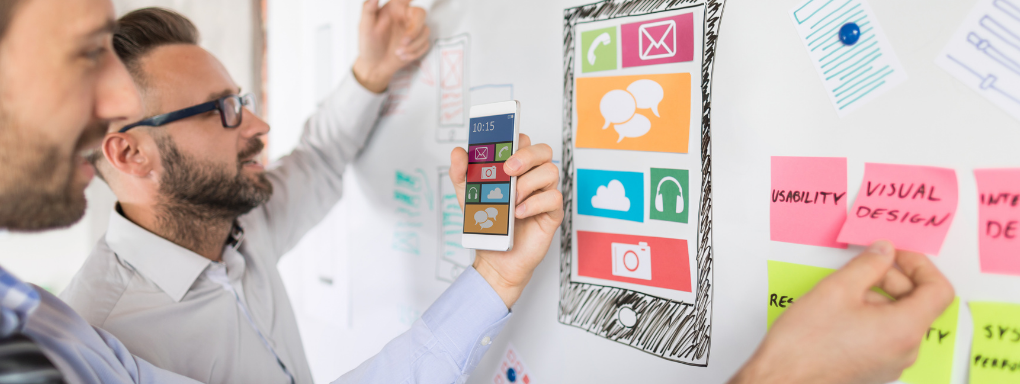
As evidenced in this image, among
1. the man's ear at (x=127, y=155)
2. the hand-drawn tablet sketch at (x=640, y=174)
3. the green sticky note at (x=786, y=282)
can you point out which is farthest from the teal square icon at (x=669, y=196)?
the man's ear at (x=127, y=155)

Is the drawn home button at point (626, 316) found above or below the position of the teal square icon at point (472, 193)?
below

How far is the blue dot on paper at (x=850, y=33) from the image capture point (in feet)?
1.44

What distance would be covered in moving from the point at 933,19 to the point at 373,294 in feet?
3.15

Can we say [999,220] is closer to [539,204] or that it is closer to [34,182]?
[539,204]

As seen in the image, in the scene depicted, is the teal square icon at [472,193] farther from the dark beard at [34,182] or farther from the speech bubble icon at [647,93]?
the dark beard at [34,182]

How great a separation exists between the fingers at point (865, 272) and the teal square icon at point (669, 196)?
0.18 m

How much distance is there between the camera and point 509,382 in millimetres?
739

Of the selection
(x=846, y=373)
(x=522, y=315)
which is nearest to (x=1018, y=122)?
(x=846, y=373)

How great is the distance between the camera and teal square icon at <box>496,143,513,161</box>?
55 centimetres

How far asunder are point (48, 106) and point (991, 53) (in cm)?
80

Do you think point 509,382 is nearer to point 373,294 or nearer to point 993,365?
point 373,294

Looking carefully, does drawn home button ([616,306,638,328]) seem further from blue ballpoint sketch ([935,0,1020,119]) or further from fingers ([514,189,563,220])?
blue ballpoint sketch ([935,0,1020,119])

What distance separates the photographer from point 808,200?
469mm

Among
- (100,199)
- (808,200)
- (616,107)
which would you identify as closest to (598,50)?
(616,107)
